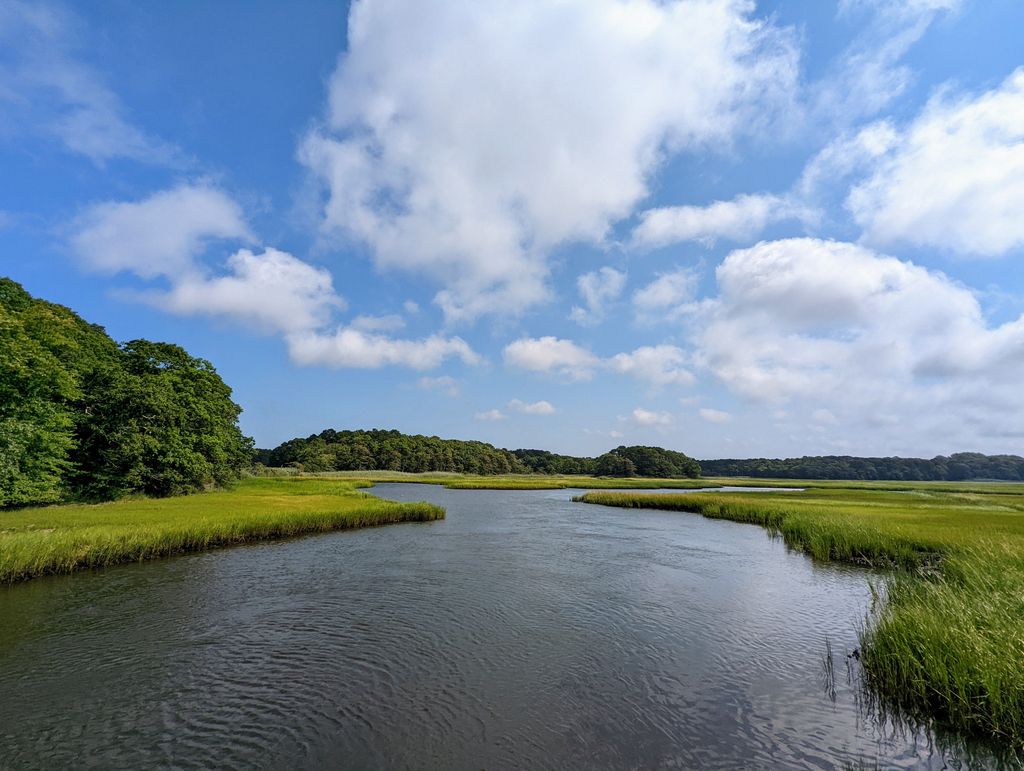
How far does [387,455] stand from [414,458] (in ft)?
31.2

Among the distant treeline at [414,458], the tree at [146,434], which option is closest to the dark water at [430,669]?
the tree at [146,434]

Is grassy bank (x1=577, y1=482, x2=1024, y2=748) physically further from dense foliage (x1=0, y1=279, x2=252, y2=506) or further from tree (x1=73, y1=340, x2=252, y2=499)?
tree (x1=73, y1=340, x2=252, y2=499)

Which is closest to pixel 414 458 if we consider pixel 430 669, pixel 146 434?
pixel 146 434

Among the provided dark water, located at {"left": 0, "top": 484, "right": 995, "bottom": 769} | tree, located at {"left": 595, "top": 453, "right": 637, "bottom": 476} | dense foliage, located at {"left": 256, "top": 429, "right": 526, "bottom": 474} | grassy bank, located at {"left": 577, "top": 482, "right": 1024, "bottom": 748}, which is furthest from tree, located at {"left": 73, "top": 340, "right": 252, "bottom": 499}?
tree, located at {"left": 595, "top": 453, "right": 637, "bottom": 476}

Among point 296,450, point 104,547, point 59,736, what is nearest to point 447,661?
point 59,736

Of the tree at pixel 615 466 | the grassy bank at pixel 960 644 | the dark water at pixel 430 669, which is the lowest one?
the dark water at pixel 430 669

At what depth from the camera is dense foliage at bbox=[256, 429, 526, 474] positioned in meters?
155

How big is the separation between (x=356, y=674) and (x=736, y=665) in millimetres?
10245

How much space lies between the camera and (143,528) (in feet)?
77.6

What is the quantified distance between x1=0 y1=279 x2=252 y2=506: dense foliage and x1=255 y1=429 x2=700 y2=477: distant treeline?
84796mm

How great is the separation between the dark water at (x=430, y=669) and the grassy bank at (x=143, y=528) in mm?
1565

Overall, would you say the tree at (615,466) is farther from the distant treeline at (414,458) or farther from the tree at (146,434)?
the tree at (146,434)

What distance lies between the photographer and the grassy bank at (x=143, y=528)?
19172 mm

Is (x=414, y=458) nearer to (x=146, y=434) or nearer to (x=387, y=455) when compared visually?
(x=387, y=455)
